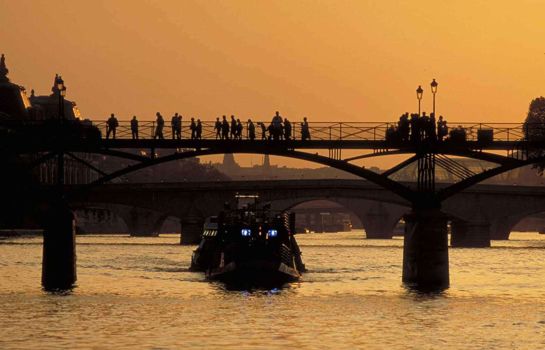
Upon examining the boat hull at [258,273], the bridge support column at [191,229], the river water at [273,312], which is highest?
the bridge support column at [191,229]

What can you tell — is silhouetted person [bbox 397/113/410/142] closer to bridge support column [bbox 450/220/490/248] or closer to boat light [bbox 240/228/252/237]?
boat light [bbox 240/228/252/237]

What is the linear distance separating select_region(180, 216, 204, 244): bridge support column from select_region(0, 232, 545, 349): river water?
55.0m

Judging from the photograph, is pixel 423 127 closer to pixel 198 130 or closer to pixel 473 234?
pixel 198 130

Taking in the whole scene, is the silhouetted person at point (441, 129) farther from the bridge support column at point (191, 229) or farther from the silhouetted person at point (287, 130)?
the bridge support column at point (191, 229)

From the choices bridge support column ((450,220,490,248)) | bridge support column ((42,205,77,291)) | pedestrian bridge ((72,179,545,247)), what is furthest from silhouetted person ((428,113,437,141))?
bridge support column ((450,220,490,248))

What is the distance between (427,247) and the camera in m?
96.2

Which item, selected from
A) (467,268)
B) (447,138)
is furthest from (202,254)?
(447,138)

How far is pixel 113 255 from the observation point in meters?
152

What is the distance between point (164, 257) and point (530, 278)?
130ft

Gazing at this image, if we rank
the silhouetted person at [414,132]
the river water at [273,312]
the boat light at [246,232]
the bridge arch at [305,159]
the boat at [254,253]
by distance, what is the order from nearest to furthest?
the river water at [273,312] → the bridge arch at [305,159] → the silhouetted person at [414,132] → the boat at [254,253] → the boat light at [246,232]

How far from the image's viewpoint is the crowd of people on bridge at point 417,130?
325 ft

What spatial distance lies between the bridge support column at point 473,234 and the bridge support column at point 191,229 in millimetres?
28589

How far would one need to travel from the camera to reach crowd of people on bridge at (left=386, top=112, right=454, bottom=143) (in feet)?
325

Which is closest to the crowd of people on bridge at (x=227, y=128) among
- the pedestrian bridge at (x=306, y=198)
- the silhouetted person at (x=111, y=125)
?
the silhouetted person at (x=111, y=125)
